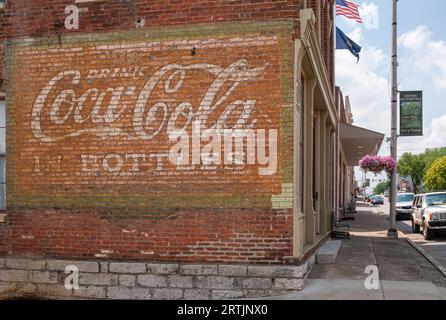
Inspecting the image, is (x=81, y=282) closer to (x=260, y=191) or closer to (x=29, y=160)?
(x=29, y=160)

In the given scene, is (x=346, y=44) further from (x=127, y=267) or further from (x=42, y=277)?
(x=42, y=277)

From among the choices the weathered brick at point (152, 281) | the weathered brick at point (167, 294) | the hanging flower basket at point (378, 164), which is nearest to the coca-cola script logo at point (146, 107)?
the weathered brick at point (152, 281)

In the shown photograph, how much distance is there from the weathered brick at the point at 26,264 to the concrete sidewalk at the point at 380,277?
439 centimetres

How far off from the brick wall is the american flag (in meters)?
12.6

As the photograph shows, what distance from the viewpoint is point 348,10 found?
20141 mm

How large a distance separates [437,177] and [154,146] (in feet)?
249

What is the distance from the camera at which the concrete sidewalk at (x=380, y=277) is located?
799 centimetres

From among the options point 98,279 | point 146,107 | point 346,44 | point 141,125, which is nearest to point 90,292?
point 98,279

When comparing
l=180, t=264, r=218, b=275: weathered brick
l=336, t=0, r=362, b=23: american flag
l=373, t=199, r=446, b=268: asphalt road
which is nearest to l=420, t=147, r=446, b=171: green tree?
l=373, t=199, r=446, b=268: asphalt road
